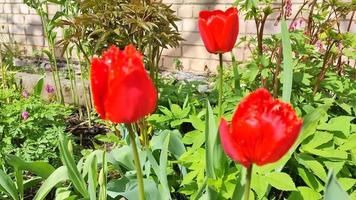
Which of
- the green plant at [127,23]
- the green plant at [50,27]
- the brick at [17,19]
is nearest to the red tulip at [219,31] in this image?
the green plant at [127,23]

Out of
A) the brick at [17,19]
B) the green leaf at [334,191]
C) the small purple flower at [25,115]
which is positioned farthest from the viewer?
the brick at [17,19]

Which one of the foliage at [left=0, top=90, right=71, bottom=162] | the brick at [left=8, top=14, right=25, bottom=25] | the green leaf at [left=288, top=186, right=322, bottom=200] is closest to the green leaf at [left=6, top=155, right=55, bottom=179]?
the foliage at [left=0, top=90, right=71, bottom=162]

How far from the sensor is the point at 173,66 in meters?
4.63

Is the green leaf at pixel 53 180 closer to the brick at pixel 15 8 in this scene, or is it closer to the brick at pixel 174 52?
the brick at pixel 174 52

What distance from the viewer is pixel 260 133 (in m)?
0.64

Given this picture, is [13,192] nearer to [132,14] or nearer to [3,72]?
[132,14]

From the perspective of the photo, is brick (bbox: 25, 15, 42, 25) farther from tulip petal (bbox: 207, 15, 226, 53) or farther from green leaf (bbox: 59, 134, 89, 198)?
tulip petal (bbox: 207, 15, 226, 53)

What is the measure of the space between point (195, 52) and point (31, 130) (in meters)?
2.67

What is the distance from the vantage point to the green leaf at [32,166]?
1.38 metres

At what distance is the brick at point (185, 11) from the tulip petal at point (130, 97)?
3.74 m

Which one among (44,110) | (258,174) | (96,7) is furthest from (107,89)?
(44,110)

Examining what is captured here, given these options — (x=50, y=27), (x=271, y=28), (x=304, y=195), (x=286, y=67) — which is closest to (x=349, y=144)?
(x=304, y=195)

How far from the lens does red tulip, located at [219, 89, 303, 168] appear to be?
642mm

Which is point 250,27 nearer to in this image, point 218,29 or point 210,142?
point 218,29
